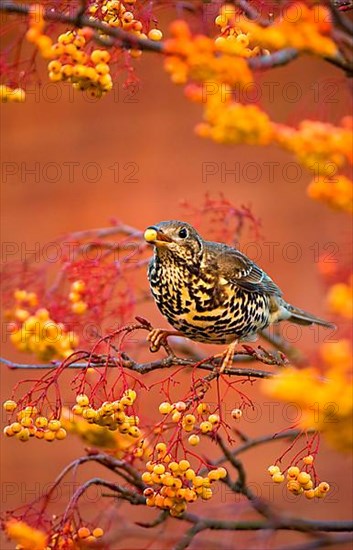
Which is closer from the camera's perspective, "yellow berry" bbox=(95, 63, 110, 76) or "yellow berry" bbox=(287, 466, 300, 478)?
"yellow berry" bbox=(95, 63, 110, 76)

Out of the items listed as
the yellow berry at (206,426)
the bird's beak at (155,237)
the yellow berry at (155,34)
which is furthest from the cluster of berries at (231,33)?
the yellow berry at (206,426)

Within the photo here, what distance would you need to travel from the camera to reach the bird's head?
8.43ft

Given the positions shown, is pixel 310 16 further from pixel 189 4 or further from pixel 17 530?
pixel 17 530

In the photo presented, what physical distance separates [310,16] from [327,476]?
3281 millimetres

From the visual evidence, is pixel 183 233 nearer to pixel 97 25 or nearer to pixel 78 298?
pixel 78 298

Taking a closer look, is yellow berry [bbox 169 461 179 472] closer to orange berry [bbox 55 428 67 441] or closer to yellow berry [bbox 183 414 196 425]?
yellow berry [bbox 183 414 196 425]

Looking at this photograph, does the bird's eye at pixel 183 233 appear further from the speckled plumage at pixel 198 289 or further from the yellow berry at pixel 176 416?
the yellow berry at pixel 176 416

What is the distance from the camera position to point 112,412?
179 cm

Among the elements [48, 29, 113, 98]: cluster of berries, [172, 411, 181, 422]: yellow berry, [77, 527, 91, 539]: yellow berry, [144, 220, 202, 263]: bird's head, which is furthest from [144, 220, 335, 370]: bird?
[48, 29, 113, 98]: cluster of berries

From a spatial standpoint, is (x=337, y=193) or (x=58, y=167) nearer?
(x=337, y=193)

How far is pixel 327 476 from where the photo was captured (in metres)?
4.21

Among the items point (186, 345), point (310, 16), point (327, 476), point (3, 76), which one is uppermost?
point (3, 76)

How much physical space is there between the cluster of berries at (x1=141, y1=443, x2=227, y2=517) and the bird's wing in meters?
1.05

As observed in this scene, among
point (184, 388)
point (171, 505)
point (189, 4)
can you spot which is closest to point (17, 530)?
point (171, 505)
